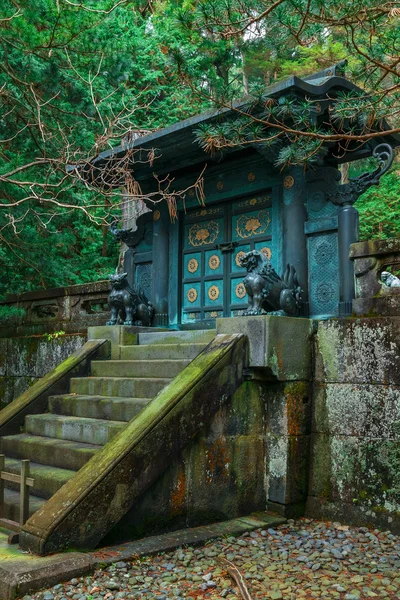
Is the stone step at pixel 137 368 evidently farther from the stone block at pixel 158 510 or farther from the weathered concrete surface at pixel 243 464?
the stone block at pixel 158 510

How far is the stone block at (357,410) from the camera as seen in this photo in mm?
5832

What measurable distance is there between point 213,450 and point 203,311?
11.2 ft

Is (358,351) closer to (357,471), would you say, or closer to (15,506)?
(357,471)

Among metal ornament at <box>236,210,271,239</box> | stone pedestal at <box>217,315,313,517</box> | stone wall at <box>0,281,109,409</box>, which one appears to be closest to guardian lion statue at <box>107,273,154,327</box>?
stone wall at <box>0,281,109,409</box>

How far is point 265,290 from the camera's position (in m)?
6.60

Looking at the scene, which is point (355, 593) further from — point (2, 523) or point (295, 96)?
point (295, 96)

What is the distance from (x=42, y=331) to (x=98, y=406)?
12.9 feet

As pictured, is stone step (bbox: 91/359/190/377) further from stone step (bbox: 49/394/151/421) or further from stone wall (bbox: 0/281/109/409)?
stone wall (bbox: 0/281/109/409)

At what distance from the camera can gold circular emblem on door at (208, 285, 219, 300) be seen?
8.74 metres

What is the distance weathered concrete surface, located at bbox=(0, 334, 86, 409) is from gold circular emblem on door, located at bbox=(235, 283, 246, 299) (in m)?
2.42

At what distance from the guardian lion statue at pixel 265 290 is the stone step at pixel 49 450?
7.57 ft

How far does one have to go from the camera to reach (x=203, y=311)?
886 centimetres

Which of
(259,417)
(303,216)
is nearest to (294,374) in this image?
(259,417)

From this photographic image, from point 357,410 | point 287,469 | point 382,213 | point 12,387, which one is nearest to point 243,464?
point 287,469
